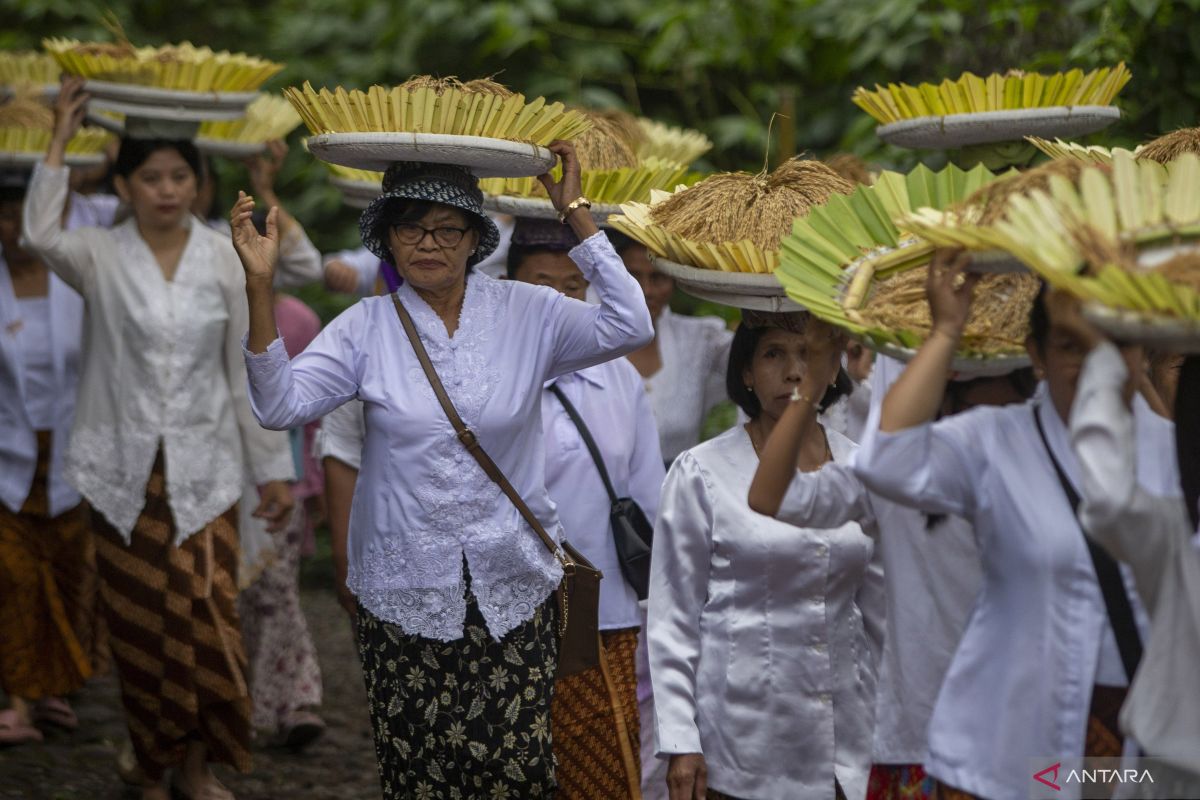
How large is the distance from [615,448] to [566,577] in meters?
0.56

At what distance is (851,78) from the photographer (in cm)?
A: 995

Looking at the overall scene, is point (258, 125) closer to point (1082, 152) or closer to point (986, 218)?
point (1082, 152)

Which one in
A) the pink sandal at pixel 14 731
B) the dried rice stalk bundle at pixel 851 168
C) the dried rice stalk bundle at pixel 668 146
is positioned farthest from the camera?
the pink sandal at pixel 14 731

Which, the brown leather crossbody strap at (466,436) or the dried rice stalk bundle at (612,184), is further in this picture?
the dried rice stalk bundle at (612,184)

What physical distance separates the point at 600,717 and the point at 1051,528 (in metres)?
2.10

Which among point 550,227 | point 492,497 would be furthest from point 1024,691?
point 550,227

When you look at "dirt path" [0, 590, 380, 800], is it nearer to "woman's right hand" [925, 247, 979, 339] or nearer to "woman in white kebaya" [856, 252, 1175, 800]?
"woman in white kebaya" [856, 252, 1175, 800]

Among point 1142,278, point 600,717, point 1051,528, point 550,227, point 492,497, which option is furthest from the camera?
point 550,227

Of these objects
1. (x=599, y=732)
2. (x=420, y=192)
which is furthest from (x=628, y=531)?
(x=420, y=192)

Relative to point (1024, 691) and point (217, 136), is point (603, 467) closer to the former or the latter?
point (1024, 691)

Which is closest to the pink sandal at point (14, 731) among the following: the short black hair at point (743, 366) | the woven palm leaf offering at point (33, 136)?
the woven palm leaf offering at point (33, 136)

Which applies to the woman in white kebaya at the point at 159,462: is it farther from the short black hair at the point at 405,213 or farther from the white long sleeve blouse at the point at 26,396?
the short black hair at the point at 405,213

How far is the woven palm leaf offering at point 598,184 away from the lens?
16.9ft

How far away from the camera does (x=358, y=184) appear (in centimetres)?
592
